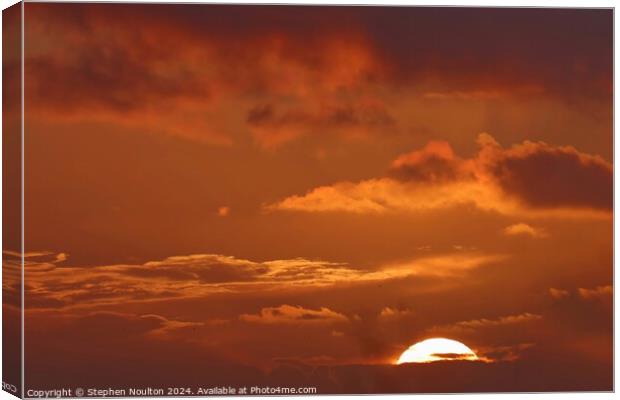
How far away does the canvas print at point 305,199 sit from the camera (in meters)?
9.63

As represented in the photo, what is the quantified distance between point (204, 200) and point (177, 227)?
0.90 ft

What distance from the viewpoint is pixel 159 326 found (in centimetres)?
972

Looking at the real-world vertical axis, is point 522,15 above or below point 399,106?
above

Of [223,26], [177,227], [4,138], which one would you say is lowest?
[177,227]

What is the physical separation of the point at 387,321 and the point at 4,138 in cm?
310

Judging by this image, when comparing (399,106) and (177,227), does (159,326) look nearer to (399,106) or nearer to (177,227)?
→ (177,227)

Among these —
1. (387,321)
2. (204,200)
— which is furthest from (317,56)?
(387,321)

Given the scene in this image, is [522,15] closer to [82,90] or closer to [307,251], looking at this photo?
[307,251]

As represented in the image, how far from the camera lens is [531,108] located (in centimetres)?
996

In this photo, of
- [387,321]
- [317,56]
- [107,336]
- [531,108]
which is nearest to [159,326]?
[107,336]

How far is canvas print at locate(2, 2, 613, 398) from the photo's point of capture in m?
9.63

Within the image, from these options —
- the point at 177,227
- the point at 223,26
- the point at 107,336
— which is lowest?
the point at 107,336

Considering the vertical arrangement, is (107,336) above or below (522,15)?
below

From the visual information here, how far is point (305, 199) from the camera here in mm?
9797
